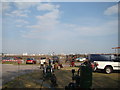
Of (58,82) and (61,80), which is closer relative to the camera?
(58,82)

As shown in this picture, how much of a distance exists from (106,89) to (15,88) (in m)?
5.33

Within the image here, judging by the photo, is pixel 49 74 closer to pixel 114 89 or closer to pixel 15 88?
pixel 15 88

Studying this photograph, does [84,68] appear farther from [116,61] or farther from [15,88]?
[116,61]

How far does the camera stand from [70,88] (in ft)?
22.8

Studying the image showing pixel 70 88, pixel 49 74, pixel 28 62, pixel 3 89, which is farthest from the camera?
pixel 28 62

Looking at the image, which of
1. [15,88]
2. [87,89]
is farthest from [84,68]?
[15,88]

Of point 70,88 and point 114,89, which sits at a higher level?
point 70,88

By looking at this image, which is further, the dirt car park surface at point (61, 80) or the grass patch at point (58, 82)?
the dirt car park surface at point (61, 80)

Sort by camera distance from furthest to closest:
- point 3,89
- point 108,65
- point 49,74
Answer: point 108,65
point 49,74
point 3,89

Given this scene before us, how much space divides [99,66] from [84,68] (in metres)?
8.28

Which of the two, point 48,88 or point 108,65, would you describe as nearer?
point 48,88

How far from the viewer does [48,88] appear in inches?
352

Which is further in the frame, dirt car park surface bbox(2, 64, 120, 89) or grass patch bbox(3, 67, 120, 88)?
dirt car park surface bbox(2, 64, 120, 89)

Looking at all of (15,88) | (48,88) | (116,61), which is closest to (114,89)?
(48,88)
